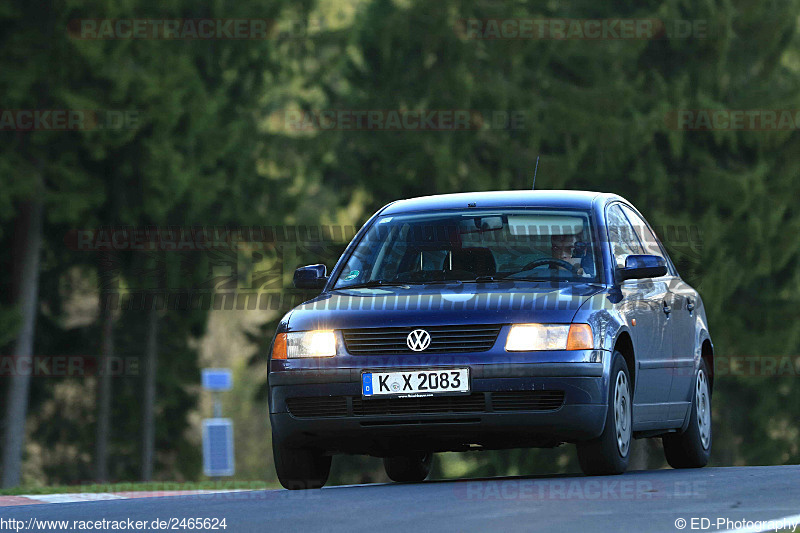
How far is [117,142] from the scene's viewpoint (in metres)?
26.4

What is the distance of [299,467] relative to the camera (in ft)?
34.7

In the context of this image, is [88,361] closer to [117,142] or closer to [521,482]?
[117,142]

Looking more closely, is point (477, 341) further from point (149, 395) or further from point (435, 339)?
point (149, 395)

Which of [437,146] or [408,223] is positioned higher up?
[437,146]

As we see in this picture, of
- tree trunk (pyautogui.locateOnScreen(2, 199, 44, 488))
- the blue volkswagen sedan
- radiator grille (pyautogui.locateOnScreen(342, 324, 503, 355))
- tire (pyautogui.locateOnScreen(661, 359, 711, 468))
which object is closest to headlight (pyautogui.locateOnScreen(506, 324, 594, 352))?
the blue volkswagen sedan

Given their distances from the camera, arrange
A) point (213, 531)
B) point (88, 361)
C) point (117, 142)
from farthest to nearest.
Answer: point (88, 361) → point (117, 142) → point (213, 531)

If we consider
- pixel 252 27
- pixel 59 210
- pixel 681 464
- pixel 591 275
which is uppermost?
pixel 252 27

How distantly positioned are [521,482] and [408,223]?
84.1 inches

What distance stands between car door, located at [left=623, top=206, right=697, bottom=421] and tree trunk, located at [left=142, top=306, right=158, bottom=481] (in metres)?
21.2

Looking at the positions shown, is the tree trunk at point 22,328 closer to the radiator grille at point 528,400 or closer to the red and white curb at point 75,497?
the red and white curb at point 75,497

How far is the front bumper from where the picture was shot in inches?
384

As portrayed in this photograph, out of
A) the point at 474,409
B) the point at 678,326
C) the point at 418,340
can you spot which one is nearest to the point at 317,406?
the point at 418,340

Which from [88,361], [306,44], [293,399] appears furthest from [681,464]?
[306,44]

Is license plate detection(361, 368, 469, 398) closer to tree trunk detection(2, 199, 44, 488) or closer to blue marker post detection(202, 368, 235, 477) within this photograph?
blue marker post detection(202, 368, 235, 477)
